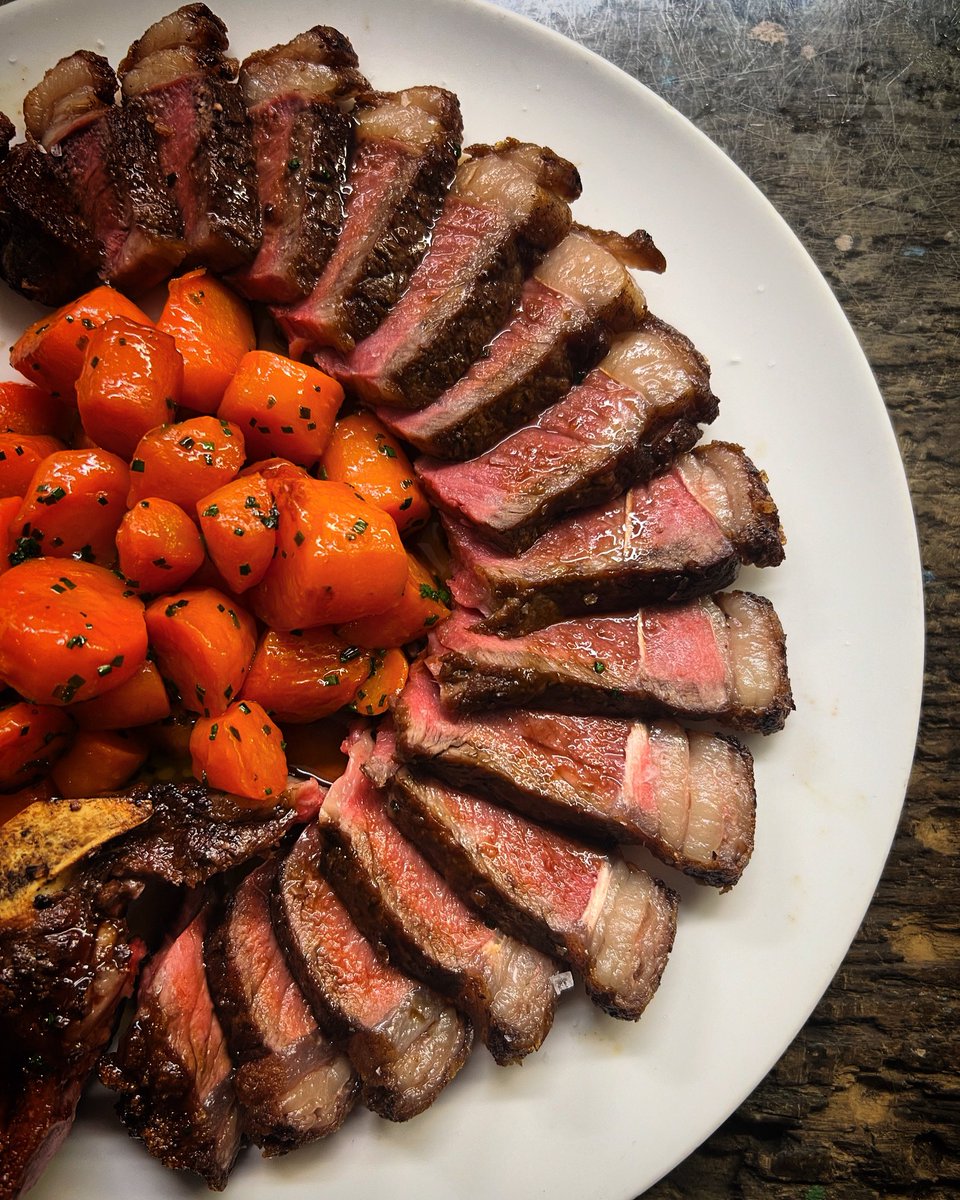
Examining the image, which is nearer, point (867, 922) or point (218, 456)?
point (218, 456)

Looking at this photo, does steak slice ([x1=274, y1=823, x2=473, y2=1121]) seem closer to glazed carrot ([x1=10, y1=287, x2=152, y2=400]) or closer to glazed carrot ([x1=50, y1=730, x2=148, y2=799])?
glazed carrot ([x1=50, y1=730, x2=148, y2=799])

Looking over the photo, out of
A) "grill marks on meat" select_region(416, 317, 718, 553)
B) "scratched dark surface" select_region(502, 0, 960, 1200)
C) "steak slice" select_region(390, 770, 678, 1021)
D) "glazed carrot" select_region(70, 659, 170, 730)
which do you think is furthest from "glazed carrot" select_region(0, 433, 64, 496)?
"scratched dark surface" select_region(502, 0, 960, 1200)

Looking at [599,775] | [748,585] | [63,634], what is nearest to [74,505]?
[63,634]

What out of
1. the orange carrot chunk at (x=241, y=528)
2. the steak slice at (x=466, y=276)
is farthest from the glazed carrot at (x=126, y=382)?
the steak slice at (x=466, y=276)

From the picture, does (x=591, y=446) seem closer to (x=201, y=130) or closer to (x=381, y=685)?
(x=381, y=685)

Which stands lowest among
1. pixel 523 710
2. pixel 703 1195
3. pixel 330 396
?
pixel 703 1195

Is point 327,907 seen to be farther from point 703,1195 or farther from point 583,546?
point 703,1195

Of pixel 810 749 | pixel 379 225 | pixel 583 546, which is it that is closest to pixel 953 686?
pixel 810 749
